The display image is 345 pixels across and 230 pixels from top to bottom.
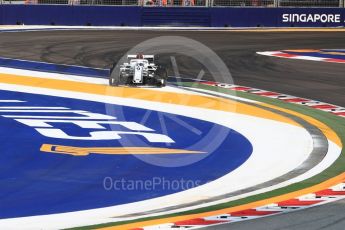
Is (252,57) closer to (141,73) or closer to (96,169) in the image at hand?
(141,73)

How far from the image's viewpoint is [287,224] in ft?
27.5

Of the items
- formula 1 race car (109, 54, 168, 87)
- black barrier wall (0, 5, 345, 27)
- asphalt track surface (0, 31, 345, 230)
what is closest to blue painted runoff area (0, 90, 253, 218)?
asphalt track surface (0, 31, 345, 230)

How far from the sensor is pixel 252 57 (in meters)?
25.8

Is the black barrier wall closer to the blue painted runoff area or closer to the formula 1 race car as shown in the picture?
the formula 1 race car

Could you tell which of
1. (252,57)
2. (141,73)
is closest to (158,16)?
(252,57)

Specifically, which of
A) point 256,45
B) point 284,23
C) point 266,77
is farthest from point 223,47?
point 284,23

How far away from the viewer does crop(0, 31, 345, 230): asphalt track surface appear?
8766mm

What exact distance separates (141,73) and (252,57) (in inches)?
317

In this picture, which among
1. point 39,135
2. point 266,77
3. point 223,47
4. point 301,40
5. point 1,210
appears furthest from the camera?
point 301,40

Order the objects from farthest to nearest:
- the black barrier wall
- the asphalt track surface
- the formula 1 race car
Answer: the black barrier wall < the formula 1 race car < the asphalt track surface

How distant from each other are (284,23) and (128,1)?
7.11 meters

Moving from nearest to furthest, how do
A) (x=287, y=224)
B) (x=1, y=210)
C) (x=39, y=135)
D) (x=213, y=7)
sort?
(x=287, y=224), (x=1, y=210), (x=39, y=135), (x=213, y=7)

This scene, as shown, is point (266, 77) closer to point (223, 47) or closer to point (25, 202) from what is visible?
Result: point (223, 47)

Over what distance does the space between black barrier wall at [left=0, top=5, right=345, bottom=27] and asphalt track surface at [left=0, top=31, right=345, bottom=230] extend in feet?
9.13
